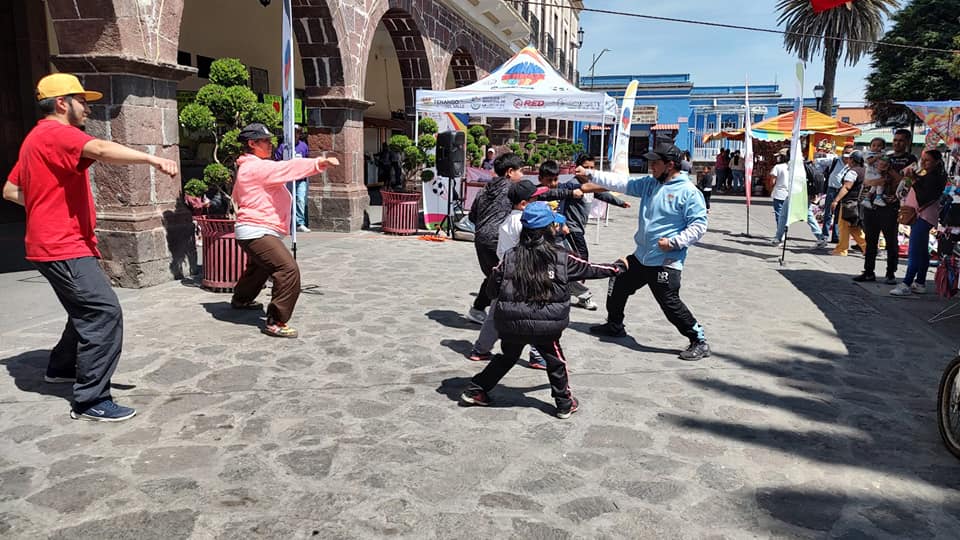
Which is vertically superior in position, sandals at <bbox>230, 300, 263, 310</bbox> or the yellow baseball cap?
the yellow baseball cap

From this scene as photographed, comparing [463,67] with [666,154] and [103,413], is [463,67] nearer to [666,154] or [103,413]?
[666,154]

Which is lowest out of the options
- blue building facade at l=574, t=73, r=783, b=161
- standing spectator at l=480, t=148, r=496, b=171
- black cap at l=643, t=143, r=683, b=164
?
black cap at l=643, t=143, r=683, b=164

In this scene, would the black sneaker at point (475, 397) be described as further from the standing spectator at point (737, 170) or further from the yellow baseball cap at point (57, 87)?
the standing spectator at point (737, 170)

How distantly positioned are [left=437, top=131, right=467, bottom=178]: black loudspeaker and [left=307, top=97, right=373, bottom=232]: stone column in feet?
5.34

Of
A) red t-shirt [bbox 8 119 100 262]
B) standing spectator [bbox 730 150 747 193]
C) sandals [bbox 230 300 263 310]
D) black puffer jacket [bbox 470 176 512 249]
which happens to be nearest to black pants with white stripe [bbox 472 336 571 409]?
black puffer jacket [bbox 470 176 512 249]

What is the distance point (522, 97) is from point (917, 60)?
998 inches

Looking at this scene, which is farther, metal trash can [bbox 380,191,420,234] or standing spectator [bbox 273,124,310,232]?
metal trash can [bbox 380,191,420,234]

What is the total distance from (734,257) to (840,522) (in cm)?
792

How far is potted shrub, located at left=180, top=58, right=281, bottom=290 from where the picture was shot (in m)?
6.70

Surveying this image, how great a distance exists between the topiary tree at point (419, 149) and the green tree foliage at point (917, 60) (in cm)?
2235

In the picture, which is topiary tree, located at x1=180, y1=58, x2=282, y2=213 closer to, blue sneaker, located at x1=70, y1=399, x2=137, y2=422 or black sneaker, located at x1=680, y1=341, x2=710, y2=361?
blue sneaker, located at x1=70, y1=399, x2=137, y2=422

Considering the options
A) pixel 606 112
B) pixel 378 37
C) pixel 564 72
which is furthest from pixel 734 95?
pixel 606 112

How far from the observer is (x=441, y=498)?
2922mm

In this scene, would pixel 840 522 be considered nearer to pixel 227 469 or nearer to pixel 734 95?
pixel 227 469
